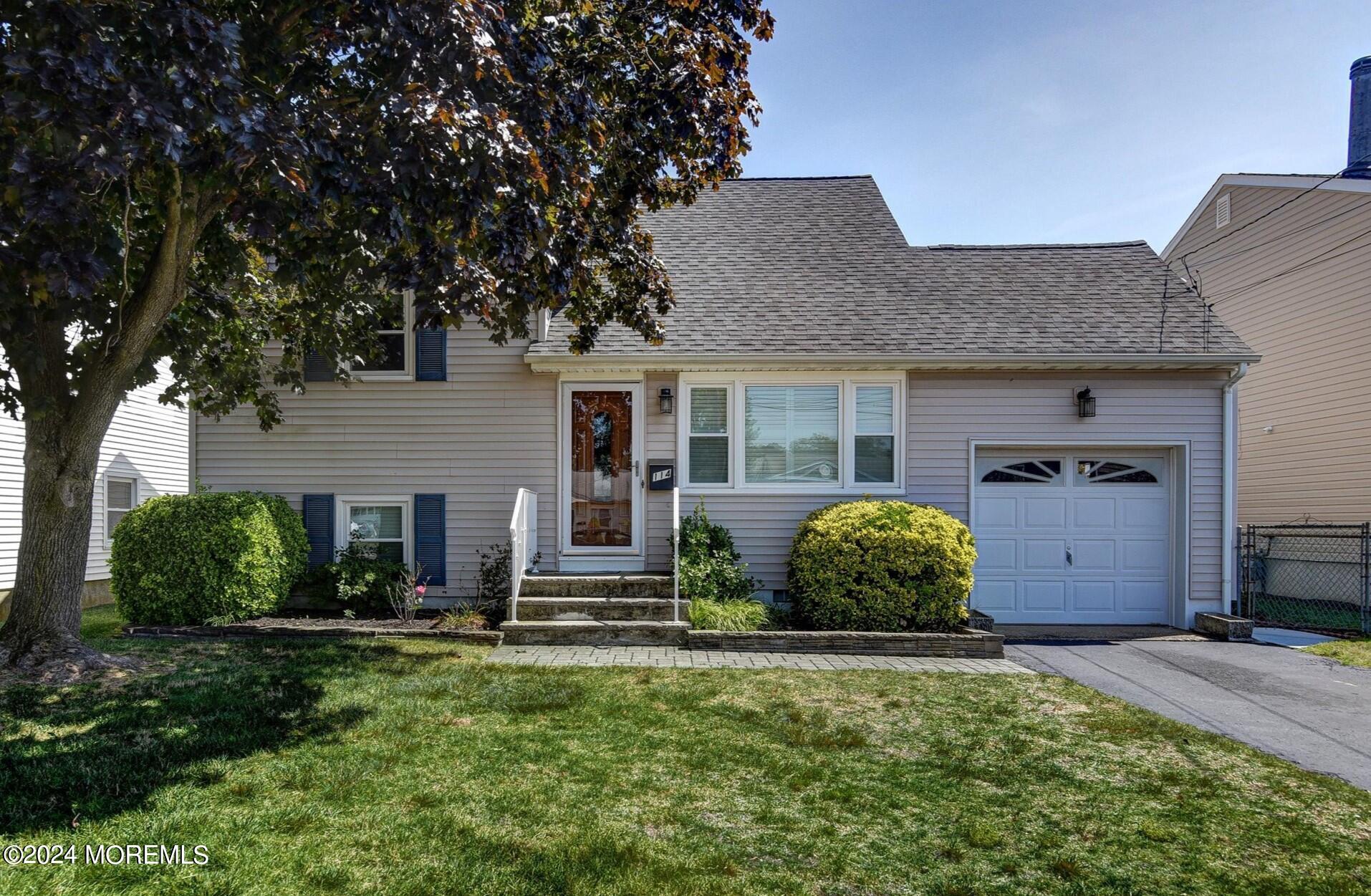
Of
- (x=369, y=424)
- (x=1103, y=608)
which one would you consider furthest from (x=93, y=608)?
(x=1103, y=608)

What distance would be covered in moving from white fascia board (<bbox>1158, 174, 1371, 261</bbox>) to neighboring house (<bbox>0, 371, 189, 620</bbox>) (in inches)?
668

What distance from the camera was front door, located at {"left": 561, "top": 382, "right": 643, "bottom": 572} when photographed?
8.93 m

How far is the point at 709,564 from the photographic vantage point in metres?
8.31

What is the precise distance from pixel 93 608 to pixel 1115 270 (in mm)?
15133

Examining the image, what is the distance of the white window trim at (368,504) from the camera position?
8.94 metres

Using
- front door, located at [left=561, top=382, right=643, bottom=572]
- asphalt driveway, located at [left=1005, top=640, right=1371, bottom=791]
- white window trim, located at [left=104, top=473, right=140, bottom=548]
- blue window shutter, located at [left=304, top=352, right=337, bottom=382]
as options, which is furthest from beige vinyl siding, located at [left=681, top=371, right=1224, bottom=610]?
white window trim, located at [left=104, top=473, right=140, bottom=548]

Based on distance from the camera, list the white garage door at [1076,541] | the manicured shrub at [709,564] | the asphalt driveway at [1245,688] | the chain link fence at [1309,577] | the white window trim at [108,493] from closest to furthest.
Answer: the asphalt driveway at [1245,688]
the manicured shrub at [709,564]
the white garage door at [1076,541]
the chain link fence at [1309,577]
the white window trim at [108,493]

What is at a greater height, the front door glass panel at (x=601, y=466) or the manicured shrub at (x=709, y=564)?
the front door glass panel at (x=601, y=466)

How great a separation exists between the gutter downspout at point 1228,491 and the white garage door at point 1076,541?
0.57 metres

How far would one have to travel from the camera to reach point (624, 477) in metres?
8.99

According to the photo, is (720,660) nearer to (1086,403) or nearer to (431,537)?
(431,537)

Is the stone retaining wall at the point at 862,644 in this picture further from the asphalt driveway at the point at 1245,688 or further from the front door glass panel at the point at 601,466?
the front door glass panel at the point at 601,466

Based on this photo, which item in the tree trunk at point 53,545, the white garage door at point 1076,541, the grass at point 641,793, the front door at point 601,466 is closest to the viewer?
the grass at point 641,793

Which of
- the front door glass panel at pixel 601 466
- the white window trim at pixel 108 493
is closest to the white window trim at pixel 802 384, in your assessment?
the front door glass panel at pixel 601 466
